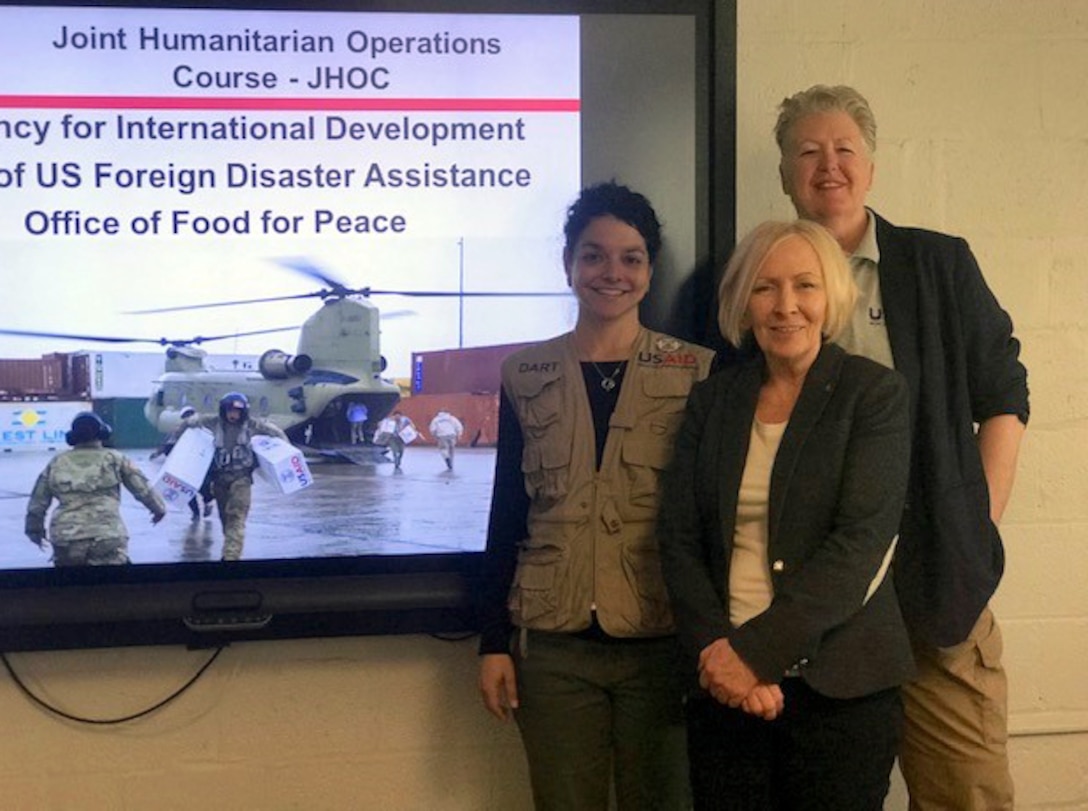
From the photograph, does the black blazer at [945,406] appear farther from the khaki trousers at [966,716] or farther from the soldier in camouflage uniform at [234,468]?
the soldier in camouflage uniform at [234,468]

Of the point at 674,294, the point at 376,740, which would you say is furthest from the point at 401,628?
the point at 674,294

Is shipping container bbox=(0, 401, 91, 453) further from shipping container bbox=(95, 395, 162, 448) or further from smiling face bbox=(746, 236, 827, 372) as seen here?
Answer: smiling face bbox=(746, 236, 827, 372)

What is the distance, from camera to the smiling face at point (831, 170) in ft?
5.05

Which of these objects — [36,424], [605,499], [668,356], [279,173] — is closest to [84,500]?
[36,424]

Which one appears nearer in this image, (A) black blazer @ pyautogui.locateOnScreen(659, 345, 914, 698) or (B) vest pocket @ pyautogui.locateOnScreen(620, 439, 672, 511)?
(A) black blazer @ pyautogui.locateOnScreen(659, 345, 914, 698)

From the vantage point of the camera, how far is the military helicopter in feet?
5.84

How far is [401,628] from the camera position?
1.85 meters

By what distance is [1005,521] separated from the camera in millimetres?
2043

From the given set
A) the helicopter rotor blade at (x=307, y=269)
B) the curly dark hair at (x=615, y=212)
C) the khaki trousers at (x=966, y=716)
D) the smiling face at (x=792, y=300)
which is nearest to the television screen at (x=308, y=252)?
the helicopter rotor blade at (x=307, y=269)

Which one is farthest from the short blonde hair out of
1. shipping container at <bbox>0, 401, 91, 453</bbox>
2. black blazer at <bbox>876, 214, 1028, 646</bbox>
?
shipping container at <bbox>0, 401, 91, 453</bbox>

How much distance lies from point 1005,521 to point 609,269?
1.09 meters

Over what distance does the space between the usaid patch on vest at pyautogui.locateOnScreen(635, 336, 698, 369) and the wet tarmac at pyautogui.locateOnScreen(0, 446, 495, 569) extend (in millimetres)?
412

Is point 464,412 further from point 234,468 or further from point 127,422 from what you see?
point 127,422

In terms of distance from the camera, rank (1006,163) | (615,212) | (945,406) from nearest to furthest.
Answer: (945,406), (615,212), (1006,163)
